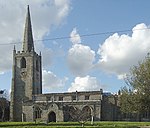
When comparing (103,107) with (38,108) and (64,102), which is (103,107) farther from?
(38,108)

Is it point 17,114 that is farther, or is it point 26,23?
point 26,23

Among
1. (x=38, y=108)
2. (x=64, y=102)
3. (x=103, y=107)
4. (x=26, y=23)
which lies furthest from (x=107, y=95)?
(x=26, y=23)

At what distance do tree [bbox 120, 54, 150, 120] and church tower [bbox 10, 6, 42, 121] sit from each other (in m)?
47.1

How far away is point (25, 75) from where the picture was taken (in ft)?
348

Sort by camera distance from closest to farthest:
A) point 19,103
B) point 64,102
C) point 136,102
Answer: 1. point 136,102
2. point 64,102
3. point 19,103

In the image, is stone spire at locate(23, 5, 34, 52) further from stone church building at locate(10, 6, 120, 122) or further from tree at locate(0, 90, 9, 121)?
tree at locate(0, 90, 9, 121)

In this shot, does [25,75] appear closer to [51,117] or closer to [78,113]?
Answer: [51,117]

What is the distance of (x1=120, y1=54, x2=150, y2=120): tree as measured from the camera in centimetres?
5834

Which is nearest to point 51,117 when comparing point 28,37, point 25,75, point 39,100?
point 39,100

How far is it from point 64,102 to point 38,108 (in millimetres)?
7591

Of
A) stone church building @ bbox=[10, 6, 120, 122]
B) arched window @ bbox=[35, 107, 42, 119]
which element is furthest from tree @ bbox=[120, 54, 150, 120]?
arched window @ bbox=[35, 107, 42, 119]

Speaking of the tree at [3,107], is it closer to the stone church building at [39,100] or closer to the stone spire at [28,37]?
the stone church building at [39,100]

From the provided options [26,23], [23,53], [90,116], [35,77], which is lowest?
[90,116]

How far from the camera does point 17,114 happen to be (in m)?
103
